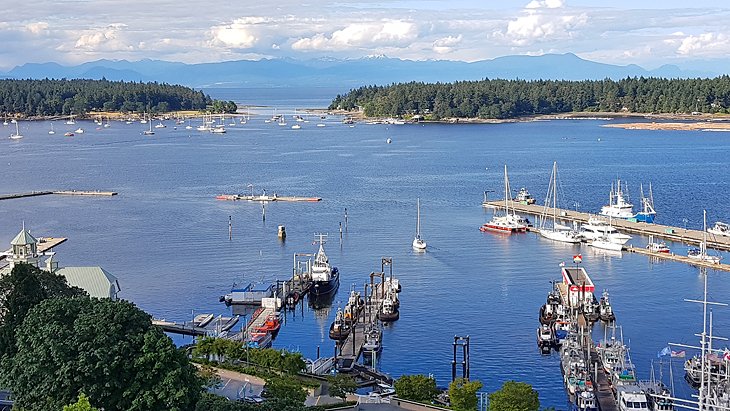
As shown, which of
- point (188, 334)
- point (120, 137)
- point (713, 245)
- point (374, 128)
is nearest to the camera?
point (188, 334)

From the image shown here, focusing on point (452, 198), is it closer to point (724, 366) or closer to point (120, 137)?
point (724, 366)

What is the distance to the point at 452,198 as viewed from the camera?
5306 centimetres

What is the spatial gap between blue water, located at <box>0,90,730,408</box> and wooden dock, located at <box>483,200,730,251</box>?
2.07 m

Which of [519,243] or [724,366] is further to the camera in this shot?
[519,243]

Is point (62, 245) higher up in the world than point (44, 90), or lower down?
lower down

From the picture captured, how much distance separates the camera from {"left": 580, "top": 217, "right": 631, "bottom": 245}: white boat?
39244mm

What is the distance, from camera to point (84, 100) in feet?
413

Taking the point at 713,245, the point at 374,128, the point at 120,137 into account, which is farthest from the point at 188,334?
the point at 374,128

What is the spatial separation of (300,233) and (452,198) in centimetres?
1365

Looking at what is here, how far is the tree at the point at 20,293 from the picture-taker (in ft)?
59.7

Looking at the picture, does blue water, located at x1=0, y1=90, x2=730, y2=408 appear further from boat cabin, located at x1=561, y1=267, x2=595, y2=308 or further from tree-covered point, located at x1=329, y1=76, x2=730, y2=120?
tree-covered point, located at x1=329, y1=76, x2=730, y2=120

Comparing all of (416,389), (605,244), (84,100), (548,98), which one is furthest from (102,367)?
(84,100)

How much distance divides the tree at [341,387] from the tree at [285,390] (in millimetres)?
681

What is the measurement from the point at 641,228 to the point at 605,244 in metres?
4.57
